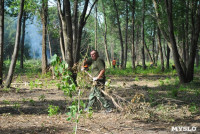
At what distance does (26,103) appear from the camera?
317 inches

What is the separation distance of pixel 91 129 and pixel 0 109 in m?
3.34

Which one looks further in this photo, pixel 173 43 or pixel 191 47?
pixel 191 47

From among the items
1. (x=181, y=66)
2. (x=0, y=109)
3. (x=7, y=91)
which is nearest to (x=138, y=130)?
(x=0, y=109)

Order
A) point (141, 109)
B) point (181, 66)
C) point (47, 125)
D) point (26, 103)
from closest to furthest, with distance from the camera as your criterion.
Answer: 1. point (141, 109)
2. point (47, 125)
3. point (26, 103)
4. point (181, 66)

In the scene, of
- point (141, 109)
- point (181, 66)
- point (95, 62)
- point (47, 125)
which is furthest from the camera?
point (181, 66)

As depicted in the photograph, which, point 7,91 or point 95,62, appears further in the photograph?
point 7,91

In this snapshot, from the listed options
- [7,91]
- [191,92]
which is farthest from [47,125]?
[191,92]

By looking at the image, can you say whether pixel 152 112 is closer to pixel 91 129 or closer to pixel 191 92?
pixel 91 129

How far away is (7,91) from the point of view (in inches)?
404

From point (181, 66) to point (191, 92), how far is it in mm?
2930

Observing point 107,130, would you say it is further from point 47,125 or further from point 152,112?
point 47,125

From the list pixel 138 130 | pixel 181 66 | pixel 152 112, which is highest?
pixel 181 66

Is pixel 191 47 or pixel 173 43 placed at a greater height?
pixel 173 43

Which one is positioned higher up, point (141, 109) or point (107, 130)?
point (141, 109)
